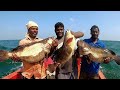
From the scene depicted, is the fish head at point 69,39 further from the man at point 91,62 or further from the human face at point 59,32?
the man at point 91,62

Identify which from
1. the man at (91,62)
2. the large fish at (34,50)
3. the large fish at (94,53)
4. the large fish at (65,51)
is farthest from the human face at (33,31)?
the man at (91,62)

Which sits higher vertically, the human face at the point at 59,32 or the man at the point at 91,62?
the human face at the point at 59,32

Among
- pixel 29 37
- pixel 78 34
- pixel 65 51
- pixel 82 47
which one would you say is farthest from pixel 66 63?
pixel 29 37

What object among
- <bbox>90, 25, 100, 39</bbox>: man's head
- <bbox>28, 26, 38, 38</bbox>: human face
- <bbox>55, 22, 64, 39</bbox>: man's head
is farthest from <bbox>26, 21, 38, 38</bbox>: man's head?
<bbox>90, 25, 100, 39</bbox>: man's head

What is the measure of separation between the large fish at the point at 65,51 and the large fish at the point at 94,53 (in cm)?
19

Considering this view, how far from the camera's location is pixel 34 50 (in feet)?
20.3

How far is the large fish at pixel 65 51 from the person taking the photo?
5.98m

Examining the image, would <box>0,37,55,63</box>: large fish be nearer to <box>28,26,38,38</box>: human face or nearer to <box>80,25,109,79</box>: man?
<box>28,26,38,38</box>: human face

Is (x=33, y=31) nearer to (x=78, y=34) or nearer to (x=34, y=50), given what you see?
(x=34, y=50)

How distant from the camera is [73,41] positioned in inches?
239

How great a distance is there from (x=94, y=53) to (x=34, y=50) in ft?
4.02
